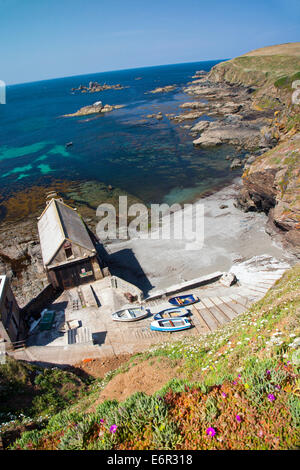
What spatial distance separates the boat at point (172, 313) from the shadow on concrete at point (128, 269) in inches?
242

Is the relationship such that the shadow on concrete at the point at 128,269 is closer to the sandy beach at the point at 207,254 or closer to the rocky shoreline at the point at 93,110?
the sandy beach at the point at 207,254

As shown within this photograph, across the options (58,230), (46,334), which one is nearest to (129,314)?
(46,334)

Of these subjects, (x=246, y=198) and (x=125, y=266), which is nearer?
(x=125, y=266)

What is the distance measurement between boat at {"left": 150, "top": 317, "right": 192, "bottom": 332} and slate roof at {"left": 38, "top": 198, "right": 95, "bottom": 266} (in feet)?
32.9

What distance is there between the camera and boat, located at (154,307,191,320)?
2286 cm

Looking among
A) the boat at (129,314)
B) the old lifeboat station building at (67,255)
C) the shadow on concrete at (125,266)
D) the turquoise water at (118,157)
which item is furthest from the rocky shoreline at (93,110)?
the boat at (129,314)

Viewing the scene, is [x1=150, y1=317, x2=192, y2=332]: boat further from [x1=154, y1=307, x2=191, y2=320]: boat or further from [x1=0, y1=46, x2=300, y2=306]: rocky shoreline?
[x1=0, y1=46, x2=300, y2=306]: rocky shoreline

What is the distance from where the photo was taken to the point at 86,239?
2859cm

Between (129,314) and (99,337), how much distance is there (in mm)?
3139

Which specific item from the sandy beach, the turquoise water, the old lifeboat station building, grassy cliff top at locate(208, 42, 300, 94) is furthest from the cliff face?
grassy cliff top at locate(208, 42, 300, 94)

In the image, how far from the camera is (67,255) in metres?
26.2

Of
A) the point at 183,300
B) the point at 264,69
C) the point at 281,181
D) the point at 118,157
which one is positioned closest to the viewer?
the point at 183,300

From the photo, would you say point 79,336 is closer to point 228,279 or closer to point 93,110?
point 228,279
